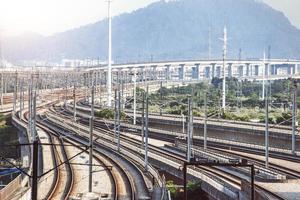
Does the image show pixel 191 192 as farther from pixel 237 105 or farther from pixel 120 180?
pixel 237 105

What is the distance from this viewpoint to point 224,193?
1969 centimetres

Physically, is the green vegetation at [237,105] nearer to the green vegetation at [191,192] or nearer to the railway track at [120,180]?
the railway track at [120,180]

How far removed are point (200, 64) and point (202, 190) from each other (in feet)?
436

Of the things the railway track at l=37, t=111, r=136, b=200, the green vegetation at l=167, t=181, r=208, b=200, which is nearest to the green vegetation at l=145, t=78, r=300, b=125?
the railway track at l=37, t=111, r=136, b=200

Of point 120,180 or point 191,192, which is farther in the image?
point 120,180

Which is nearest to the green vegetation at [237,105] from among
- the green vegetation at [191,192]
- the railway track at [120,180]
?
the railway track at [120,180]

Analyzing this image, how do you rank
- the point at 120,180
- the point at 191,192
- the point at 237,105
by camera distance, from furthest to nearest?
the point at 237,105 < the point at 120,180 < the point at 191,192

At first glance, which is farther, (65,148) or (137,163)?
(65,148)

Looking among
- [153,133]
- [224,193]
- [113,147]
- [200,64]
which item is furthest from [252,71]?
[224,193]

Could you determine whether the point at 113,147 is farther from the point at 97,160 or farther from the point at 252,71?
the point at 252,71

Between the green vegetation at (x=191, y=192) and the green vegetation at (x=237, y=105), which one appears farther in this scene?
the green vegetation at (x=237, y=105)

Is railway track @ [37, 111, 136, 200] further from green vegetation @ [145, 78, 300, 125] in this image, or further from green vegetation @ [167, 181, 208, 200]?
green vegetation @ [145, 78, 300, 125]

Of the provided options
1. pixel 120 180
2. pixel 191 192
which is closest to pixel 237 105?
pixel 120 180

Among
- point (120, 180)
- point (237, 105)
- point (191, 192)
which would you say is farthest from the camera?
point (237, 105)
